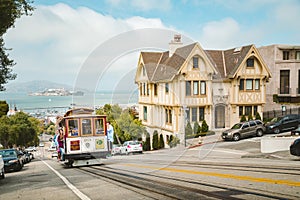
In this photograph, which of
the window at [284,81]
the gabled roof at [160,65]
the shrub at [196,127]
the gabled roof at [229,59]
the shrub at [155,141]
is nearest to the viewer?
the gabled roof at [160,65]

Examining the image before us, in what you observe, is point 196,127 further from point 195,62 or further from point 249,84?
point 249,84

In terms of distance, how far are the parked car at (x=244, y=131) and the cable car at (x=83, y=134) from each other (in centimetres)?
1618

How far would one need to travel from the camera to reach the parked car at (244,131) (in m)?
30.6

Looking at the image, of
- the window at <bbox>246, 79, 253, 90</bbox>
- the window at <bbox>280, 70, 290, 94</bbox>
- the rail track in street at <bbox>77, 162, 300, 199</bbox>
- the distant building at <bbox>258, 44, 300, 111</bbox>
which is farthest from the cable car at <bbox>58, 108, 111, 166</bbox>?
the window at <bbox>280, 70, 290, 94</bbox>

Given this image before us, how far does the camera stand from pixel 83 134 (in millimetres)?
17266

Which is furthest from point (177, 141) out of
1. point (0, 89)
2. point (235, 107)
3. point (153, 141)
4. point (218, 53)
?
point (218, 53)

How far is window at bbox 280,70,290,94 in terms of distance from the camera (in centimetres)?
4275

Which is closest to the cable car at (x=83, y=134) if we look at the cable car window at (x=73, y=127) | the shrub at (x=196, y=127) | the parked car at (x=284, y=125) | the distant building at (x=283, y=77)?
the cable car window at (x=73, y=127)

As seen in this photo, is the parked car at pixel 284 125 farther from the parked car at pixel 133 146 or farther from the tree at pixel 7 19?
the tree at pixel 7 19

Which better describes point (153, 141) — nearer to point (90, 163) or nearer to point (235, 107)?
point (90, 163)

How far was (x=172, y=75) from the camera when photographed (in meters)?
11.8

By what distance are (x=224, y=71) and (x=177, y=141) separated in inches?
903

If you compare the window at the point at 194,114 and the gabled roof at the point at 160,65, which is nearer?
the gabled roof at the point at 160,65

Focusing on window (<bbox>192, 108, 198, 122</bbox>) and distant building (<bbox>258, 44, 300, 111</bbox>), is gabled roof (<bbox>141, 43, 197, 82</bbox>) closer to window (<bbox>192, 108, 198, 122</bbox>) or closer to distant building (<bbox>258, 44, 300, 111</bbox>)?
window (<bbox>192, 108, 198, 122</bbox>)
